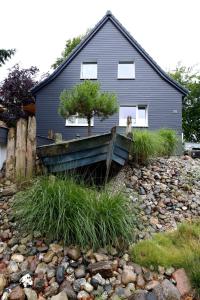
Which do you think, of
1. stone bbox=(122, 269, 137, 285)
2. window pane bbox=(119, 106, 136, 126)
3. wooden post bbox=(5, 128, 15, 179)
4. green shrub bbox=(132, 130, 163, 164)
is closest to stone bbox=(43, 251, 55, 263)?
stone bbox=(122, 269, 137, 285)

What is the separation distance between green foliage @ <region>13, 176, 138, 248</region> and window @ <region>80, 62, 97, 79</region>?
11.2 meters

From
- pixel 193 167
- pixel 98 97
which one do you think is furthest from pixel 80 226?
pixel 98 97

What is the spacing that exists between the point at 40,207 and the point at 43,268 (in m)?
0.74

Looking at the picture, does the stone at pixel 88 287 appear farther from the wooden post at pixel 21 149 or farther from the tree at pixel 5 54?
the tree at pixel 5 54

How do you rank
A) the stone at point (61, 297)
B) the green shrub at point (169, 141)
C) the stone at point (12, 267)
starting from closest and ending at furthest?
the stone at point (61, 297)
the stone at point (12, 267)
the green shrub at point (169, 141)

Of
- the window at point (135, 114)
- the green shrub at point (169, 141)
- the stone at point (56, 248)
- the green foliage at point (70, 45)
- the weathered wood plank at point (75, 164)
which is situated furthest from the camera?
the green foliage at point (70, 45)

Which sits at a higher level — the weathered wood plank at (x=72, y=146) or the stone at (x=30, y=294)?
the weathered wood plank at (x=72, y=146)

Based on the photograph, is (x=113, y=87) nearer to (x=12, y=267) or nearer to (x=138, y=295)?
(x=12, y=267)

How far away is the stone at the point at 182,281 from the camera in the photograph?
3535mm

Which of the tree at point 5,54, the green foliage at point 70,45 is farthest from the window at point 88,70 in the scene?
the green foliage at point 70,45

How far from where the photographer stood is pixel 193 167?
296 inches

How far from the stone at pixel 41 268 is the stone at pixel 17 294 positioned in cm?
30

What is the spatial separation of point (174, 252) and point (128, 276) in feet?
2.38

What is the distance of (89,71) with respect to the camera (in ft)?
49.3
